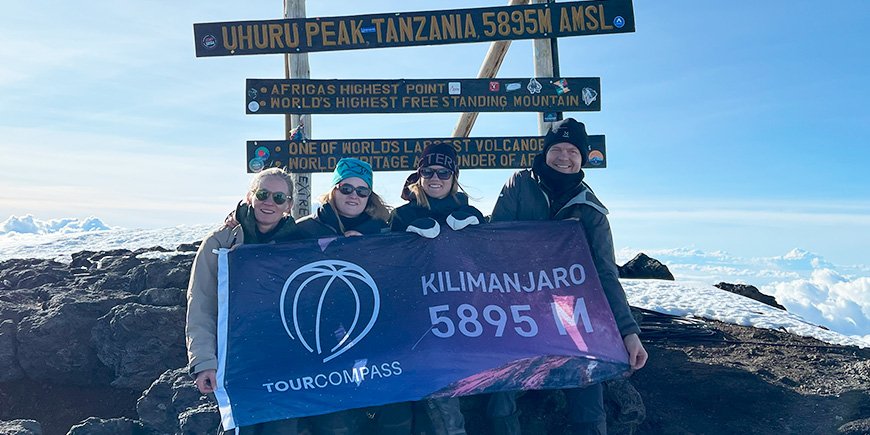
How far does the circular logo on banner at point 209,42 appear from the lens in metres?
Answer: 8.80

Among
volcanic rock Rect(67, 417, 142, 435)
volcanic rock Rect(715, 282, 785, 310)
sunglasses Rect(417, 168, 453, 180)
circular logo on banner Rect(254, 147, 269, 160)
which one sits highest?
circular logo on banner Rect(254, 147, 269, 160)

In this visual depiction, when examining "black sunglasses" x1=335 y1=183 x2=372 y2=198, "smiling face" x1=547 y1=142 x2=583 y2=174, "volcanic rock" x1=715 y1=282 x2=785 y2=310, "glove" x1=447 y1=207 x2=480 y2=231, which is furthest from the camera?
"volcanic rock" x1=715 y1=282 x2=785 y2=310

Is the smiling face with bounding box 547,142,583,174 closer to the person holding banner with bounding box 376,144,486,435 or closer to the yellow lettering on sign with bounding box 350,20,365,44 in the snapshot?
the person holding banner with bounding box 376,144,486,435

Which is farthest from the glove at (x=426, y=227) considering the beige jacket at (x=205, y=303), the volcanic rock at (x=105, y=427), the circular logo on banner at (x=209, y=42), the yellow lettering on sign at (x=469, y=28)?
the circular logo on banner at (x=209, y=42)

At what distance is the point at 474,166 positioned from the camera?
30.1 feet

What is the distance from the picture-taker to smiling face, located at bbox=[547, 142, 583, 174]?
5.00 m

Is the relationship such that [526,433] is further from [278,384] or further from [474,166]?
[474,166]

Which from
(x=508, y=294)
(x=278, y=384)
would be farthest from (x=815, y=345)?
(x=278, y=384)

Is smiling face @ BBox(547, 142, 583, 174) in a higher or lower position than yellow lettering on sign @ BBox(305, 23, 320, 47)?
lower

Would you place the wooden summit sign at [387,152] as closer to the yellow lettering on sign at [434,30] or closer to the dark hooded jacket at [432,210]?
the yellow lettering on sign at [434,30]

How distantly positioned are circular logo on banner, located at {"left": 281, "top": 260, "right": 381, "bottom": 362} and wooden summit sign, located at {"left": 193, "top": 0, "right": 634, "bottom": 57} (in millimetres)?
5190

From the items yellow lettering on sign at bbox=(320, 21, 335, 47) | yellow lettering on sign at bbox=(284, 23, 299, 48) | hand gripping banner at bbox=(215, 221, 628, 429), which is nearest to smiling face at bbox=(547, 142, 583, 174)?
hand gripping banner at bbox=(215, 221, 628, 429)

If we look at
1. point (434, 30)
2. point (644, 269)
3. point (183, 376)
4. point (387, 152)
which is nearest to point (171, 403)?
point (183, 376)

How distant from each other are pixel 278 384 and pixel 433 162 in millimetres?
2099
